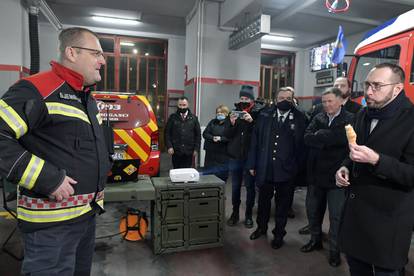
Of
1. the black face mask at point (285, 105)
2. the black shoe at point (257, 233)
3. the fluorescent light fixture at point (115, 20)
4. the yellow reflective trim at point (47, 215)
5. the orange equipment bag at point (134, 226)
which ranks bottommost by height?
the black shoe at point (257, 233)

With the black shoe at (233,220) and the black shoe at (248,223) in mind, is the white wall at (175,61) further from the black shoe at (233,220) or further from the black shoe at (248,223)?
the black shoe at (248,223)

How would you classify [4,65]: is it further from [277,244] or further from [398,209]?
[398,209]

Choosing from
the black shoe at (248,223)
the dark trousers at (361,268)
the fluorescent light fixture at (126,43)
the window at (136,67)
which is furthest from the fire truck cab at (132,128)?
the fluorescent light fixture at (126,43)

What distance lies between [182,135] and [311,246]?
255cm

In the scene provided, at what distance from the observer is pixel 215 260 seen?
3.01 meters

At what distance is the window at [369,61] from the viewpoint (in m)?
3.80

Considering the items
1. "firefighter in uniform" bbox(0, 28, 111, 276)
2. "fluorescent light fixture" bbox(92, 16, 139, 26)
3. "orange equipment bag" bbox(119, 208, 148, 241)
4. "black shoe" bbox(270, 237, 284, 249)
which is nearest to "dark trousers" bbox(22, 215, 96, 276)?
"firefighter in uniform" bbox(0, 28, 111, 276)

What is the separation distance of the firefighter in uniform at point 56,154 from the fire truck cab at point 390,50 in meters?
3.52

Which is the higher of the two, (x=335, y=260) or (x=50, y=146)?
(x=50, y=146)

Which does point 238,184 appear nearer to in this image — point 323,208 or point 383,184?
point 323,208

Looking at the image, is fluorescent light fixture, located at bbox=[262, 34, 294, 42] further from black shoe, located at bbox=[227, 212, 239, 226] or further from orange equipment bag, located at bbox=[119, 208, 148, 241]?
orange equipment bag, located at bbox=[119, 208, 148, 241]

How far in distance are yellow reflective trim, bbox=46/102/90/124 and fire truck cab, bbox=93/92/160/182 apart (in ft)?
7.78

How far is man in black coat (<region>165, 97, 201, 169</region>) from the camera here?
16.1 feet

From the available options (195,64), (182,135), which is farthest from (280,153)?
A: (195,64)
